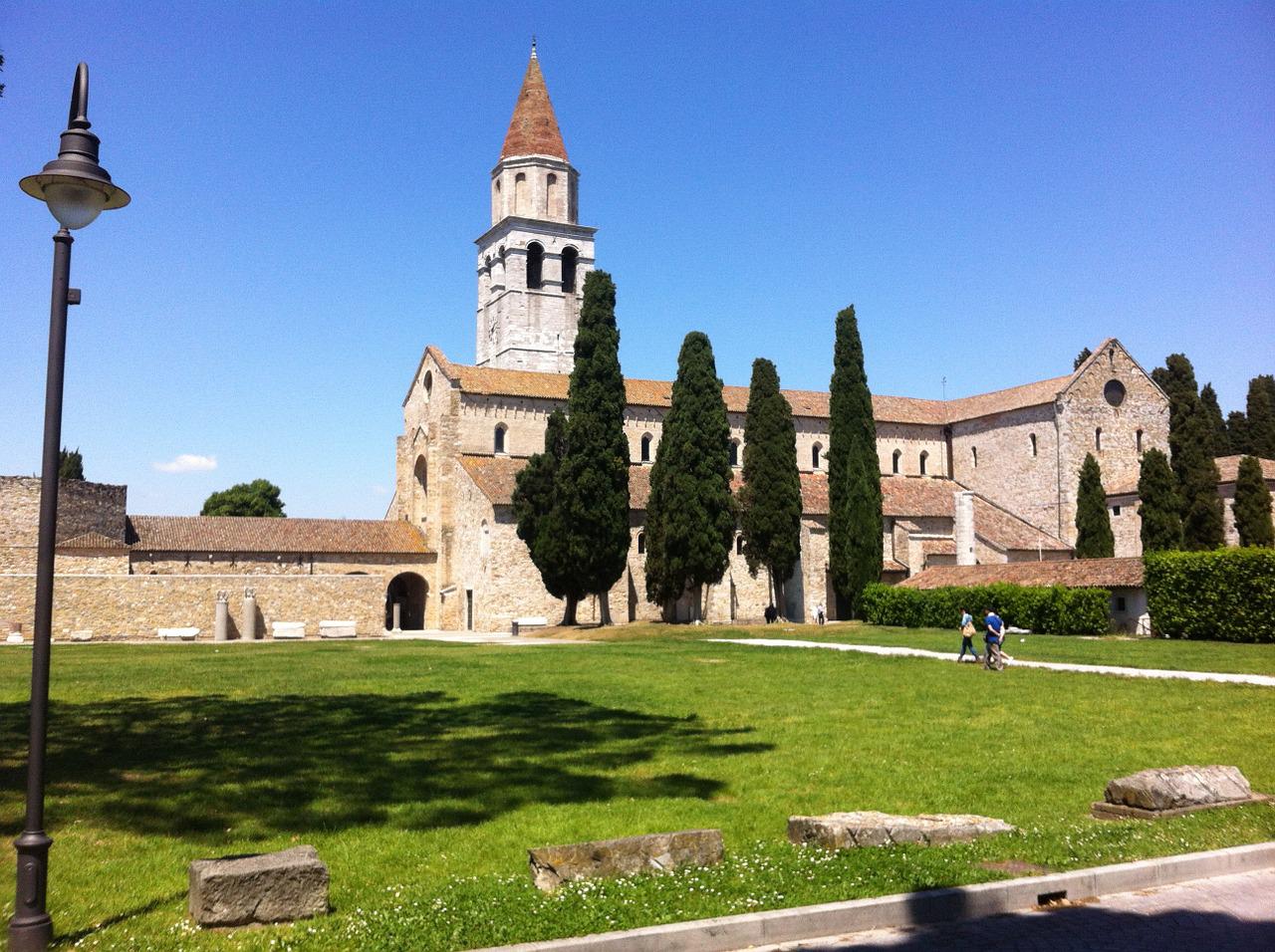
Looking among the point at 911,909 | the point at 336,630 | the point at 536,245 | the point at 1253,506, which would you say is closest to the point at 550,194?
the point at 536,245

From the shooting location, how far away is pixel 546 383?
50.4 meters

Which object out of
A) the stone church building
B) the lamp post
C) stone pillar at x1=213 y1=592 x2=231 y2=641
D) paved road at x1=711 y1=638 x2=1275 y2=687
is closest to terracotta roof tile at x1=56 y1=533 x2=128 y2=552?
the stone church building

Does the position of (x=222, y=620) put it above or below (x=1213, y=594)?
below

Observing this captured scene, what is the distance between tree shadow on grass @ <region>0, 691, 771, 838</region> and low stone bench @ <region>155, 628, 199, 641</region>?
87.0ft

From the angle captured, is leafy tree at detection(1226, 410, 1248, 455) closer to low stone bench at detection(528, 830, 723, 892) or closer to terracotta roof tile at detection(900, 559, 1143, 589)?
terracotta roof tile at detection(900, 559, 1143, 589)

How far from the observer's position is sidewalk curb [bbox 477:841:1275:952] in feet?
19.7

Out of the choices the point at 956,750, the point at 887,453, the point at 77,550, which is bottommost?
the point at 956,750

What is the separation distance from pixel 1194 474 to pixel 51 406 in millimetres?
49529

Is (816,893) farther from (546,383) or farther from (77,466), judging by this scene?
(77,466)

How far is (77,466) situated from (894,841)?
69.1 m

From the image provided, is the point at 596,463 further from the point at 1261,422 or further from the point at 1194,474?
the point at 1261,422

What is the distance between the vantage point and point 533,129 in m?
58.6

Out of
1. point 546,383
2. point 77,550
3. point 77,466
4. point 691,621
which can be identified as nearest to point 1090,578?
point 691,621

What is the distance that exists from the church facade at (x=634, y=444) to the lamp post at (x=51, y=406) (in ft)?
121
